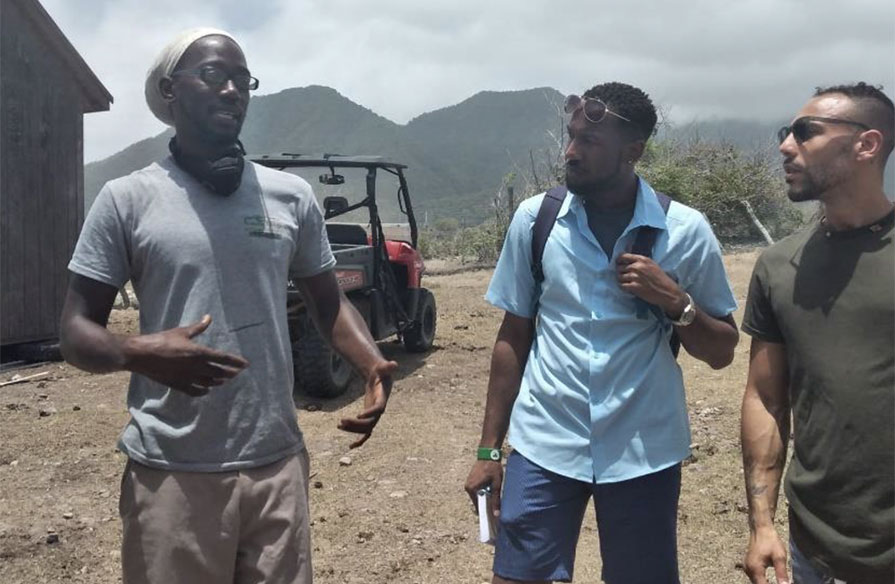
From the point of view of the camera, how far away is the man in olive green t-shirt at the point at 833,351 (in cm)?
197

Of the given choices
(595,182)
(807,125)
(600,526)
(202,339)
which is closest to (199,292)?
(202,339)

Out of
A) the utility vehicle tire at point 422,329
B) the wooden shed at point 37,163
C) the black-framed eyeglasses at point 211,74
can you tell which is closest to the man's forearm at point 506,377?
the black-framed eyeglasses at point 211,74

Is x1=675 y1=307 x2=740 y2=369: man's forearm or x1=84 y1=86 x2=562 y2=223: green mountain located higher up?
x1=84 y1=86 x2=562 y2=223: green mountain

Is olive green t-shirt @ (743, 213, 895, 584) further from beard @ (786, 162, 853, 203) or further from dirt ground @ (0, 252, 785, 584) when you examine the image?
dirt ground @ (0, 252, 785, 584)

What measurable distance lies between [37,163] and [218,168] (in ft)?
26.2

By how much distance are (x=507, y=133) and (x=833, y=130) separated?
156 metres

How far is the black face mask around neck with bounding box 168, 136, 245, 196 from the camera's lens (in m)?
2.17

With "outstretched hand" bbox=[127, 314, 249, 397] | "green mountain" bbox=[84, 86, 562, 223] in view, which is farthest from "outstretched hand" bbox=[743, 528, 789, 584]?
"green mountain" bbox=[84, 86, 562, 223]

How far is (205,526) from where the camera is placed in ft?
6.88

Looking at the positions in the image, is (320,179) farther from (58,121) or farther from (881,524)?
(881,524)

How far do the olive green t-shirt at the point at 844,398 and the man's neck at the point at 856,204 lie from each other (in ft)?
0.08

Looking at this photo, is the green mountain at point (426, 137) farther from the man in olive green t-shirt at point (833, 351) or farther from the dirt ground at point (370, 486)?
the man in olive green t-shirt at point (833, 351)

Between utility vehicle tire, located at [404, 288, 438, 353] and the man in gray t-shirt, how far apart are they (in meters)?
6.75

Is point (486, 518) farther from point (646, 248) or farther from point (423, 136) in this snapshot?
point (423, 136)
